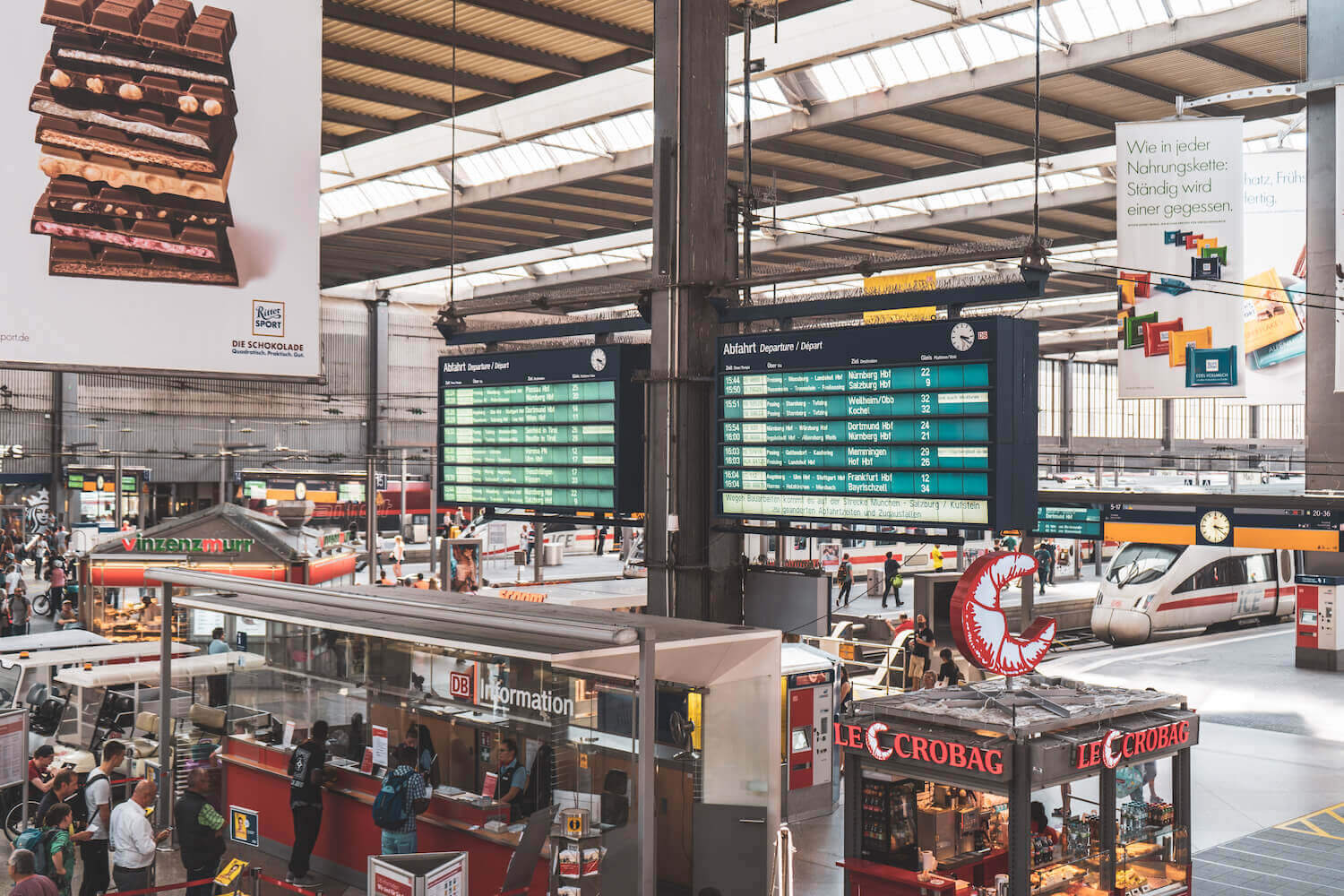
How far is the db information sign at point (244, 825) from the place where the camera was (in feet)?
36.8

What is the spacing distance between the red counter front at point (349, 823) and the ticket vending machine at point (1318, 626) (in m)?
19.9

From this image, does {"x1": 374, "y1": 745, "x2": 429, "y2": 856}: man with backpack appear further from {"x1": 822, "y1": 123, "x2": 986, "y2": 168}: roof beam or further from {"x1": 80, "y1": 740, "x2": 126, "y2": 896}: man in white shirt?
{"x1": 822, "y1": 123, "x2": 986, "y2": 168}: roof beam

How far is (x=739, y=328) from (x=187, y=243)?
4.75 metres

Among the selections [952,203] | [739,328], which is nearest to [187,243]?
[739,328]

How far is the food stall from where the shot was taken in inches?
928

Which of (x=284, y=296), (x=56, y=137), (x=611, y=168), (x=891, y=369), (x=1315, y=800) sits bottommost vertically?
(x=1315, y=800)

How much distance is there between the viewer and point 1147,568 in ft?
101

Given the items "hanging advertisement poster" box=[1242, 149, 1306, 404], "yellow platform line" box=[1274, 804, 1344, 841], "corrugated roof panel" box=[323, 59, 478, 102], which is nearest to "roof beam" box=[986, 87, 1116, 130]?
"hanging advertisement poster" box=[1242, 149, 1306, 404]

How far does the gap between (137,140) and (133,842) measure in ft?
17.1

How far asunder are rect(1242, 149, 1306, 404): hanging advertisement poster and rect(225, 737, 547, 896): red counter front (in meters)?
15.6

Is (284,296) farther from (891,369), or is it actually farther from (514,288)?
(514,288)

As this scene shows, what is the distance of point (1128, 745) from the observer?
9.31m

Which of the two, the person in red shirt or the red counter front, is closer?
the red counter front

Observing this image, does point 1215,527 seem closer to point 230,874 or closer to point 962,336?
point 962,336
